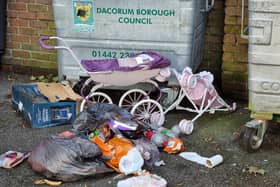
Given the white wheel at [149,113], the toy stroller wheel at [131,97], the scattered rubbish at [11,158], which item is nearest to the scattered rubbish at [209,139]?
the white wheel at [149,113]

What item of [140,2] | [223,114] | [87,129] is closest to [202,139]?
[223,114]

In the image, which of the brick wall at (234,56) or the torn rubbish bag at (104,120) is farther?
the brick wall at (234,56)

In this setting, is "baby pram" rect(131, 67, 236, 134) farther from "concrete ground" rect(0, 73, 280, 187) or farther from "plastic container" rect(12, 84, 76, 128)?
"plastic container" rect(12, 84, 76, 128)

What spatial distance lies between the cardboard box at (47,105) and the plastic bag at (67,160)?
0.76 metres

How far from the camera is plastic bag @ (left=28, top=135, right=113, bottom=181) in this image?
11.3ft

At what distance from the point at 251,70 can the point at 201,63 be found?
1.59 meters

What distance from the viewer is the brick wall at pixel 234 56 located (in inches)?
195

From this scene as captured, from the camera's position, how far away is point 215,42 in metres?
5.32

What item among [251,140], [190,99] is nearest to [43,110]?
[190,99]

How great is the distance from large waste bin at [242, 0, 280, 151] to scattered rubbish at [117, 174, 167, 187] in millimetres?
880

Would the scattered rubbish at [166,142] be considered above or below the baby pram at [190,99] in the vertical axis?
below

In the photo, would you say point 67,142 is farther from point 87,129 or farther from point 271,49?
point 271,49

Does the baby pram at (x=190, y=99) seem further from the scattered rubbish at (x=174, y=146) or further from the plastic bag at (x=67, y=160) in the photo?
the plastic bag at (x=67, y=160)

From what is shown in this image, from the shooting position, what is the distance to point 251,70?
12.4ft
